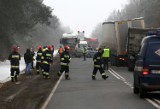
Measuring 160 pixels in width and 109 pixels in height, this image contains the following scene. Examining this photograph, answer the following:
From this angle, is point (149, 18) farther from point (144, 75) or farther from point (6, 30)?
point (144, 75)

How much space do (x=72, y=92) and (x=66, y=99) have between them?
2.47 m

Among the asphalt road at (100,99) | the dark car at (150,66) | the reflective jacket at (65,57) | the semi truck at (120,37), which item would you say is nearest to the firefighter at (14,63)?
the reflective jacket at (65,57)

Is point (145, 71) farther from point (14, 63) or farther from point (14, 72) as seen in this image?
point (14, 72)

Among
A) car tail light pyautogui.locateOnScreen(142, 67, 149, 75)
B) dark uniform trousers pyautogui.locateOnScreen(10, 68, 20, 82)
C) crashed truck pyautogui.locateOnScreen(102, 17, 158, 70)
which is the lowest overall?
dark uniform trousers pyautogui.locateOnScreen(10, 68, 20, 82)

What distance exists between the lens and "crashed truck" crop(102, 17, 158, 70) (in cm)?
3316

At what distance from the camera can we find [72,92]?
18.3 m

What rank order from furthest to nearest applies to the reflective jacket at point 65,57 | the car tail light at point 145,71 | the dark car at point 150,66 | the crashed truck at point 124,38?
the crashed truck at point 124,38, the reflective jacket at point 65,57, the car tail light at point 145,71, the dark car at point 150,66

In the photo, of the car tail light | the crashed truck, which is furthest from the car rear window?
the crashed truck

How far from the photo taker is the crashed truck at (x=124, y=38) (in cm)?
3316

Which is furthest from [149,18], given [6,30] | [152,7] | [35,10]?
[6,30]

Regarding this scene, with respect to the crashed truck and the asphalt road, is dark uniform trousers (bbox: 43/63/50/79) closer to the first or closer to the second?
the asphalt road

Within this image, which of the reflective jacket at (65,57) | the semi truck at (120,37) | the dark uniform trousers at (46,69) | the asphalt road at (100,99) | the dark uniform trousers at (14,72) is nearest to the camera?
the asphalt road at (100,99)

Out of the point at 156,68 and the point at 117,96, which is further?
the point at 117,96

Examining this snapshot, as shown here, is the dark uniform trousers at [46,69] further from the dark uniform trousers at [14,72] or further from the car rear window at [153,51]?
the car rear window at [153,51]
